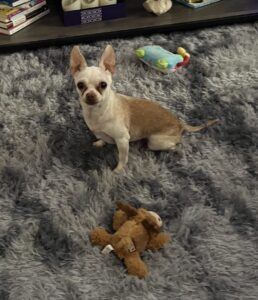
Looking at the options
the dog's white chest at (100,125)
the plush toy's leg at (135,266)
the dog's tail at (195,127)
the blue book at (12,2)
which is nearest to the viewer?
the plush toy's leg at (135,266)

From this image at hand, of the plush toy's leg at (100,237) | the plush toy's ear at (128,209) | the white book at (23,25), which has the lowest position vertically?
the plush toy's leg at (100,237)

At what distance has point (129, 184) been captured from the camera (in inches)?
56.3

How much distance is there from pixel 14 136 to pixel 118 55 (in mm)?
682

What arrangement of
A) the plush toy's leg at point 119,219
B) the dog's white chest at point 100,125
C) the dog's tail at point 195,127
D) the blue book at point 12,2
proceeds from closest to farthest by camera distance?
the plush toy's leg at point 119,219, the dog's white chest at point 100,125, the dog's tail at point 195,127, the blue book at point 12,2

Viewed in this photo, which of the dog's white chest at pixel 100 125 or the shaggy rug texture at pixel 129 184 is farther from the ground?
the dog's white chest at pixel 100 125

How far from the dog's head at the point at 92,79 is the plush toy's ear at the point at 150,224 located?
0.38 metres

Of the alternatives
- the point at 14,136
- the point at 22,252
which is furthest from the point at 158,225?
the point at 14,136

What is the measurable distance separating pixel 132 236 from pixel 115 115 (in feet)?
1.33

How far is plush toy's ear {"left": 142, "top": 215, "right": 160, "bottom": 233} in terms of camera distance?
3.97 feet

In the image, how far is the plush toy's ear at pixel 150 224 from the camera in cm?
121

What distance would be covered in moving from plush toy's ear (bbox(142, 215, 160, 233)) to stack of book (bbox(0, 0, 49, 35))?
1.32 meters

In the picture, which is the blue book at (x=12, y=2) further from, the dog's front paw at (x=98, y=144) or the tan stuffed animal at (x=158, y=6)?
the dog's front paw at (x=98, y=144)

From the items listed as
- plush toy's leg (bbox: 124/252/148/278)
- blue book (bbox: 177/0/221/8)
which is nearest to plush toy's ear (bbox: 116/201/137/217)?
plush toy's leg (bbox: 124/252/148/278)

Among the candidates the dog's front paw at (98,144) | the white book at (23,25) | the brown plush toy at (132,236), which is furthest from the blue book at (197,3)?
the brown plush toy at (132,236)
